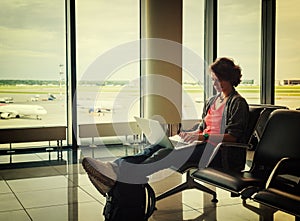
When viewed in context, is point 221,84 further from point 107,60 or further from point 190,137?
point 107,60

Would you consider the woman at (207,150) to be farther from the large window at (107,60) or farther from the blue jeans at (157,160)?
the large window at (107,60)

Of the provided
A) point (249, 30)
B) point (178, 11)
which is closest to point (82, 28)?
point (178, 11)

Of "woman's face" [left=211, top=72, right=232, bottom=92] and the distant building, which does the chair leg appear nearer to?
"woman's face" [left=211, top=72, right=232, bottom=92]

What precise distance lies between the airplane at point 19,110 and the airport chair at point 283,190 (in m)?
4.96

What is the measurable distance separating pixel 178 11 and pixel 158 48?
696 millimetres

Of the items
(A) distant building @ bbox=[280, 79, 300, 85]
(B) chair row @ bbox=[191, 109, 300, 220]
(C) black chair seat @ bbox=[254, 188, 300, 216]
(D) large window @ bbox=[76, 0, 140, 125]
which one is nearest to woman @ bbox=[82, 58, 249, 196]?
(B) chair row @ bbox=[191, 109, 300, 220]

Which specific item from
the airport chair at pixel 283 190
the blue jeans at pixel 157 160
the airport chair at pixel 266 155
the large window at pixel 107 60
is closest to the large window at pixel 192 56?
the large window at pixel 107 60

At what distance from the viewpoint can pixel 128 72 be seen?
25.7 feet

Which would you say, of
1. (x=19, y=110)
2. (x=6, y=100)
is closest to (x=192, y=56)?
(x=19, y=110)

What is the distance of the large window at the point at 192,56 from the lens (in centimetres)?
789

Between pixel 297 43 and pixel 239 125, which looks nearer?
pixel 239 125

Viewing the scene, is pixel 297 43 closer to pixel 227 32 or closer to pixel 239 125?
pixel 227 32

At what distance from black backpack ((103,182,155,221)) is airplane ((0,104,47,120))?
4.27 metres

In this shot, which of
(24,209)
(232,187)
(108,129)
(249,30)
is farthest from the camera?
(249,30)
